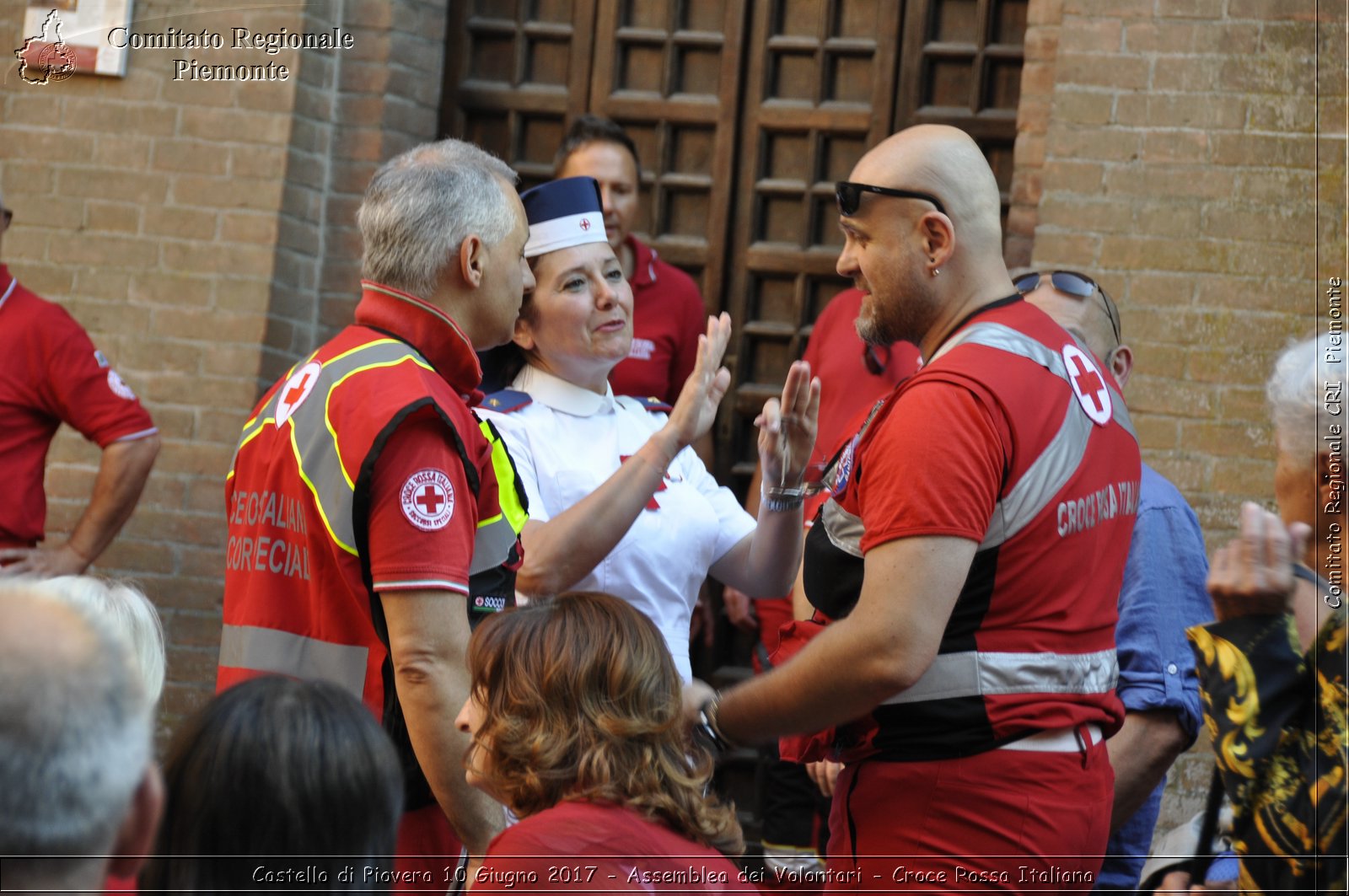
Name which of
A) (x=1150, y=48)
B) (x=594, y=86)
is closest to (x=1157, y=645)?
(x=1150, y=48)

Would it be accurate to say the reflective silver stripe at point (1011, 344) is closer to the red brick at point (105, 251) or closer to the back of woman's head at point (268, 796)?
the back of woman's head at point (268, 796)

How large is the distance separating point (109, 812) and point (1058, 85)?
13.1ft

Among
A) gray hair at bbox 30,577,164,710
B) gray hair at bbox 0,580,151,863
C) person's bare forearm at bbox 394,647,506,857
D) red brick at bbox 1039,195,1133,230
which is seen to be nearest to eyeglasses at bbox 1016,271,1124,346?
red brick at bbox 1039,195,1133,230

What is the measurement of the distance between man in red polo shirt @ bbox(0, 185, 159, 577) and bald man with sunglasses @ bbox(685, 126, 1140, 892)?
2.87m

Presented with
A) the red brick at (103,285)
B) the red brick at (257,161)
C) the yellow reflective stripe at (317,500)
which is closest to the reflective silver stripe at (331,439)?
the yellow reflective stripe at (317,500)

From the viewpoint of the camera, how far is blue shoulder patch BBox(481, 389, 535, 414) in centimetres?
343

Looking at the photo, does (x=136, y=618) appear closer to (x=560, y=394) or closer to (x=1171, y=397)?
(x=560, y=394)

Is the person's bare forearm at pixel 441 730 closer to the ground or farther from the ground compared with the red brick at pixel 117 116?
closer to the ground

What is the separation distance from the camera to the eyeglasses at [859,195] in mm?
2514

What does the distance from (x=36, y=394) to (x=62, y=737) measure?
350 centimetres

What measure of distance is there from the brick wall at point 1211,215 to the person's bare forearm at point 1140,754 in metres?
1.51

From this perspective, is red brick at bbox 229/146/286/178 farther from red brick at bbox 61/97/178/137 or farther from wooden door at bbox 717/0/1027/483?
wooden door at bbox 717/0/1027/483

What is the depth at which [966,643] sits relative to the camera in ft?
7.68

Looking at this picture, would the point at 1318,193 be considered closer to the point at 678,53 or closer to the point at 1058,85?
the point at 1058,85
